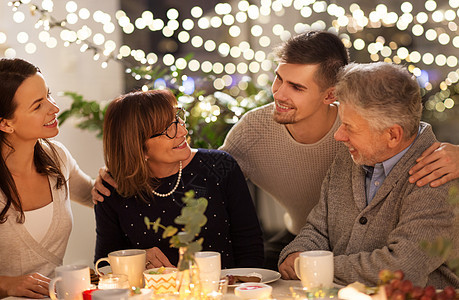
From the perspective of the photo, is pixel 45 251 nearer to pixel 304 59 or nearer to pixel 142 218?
pixel 142 218

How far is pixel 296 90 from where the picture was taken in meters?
2.60

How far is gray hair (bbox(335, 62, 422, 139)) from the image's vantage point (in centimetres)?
193

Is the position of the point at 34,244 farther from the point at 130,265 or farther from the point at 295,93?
the point at 295,93

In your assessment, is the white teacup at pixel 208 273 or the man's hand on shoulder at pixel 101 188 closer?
the white teacup at pixel 208 273

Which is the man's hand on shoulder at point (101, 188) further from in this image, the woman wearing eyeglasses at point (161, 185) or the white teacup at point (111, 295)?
the white teacup at point (111, 295)

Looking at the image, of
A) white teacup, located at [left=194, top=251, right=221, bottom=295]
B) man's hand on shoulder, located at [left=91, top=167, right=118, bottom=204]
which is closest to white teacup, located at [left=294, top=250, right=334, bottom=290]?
white teacup, located at [left=194, top=251, right=221, bottom=295]

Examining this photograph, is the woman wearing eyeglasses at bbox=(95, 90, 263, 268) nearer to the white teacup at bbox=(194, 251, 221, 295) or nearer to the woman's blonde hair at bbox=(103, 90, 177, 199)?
the woman's blonde hair at bbox=(103, 90, 177, 199)

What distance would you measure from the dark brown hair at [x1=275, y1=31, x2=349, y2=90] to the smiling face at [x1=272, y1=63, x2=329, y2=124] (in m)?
0.03

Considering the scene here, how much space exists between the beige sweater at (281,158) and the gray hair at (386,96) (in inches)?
28.2

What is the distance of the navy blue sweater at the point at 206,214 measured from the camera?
2.37 m

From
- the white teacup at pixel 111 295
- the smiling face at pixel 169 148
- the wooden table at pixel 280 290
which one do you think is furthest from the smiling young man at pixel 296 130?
the white teacup at pixel 111 295

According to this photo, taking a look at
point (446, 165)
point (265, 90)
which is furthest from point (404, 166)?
point (265, 90)

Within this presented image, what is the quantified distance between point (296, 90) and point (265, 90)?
1.51 meters

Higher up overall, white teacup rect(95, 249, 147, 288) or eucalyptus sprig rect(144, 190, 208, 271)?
eucalyptus sprig rect(144, 190, 208, 271)
